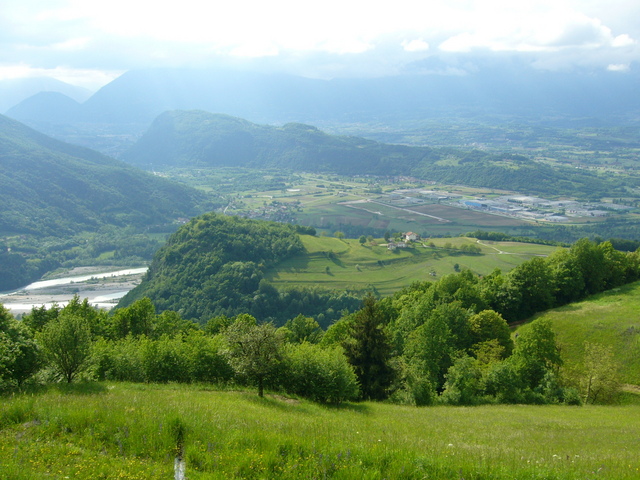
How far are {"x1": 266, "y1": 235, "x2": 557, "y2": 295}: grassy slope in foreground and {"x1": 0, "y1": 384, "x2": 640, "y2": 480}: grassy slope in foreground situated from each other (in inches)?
3823

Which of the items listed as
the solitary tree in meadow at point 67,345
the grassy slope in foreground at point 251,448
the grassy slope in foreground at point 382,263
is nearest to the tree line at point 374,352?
the solitary tree in meadow at point 67,345

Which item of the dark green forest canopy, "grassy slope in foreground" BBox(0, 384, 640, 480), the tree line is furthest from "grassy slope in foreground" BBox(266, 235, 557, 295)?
"grassy slope in foreground" BBox(0, 384, 640, 480)

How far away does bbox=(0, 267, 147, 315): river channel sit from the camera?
427ft

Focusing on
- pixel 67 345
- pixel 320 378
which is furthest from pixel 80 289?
pixel 320 378

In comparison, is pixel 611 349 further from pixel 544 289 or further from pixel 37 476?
pixel 37 476

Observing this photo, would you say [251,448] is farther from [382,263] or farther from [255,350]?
[382,263]

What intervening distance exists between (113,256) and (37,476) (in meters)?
204

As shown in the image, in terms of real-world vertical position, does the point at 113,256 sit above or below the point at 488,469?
below

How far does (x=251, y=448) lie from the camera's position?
41.0 ft

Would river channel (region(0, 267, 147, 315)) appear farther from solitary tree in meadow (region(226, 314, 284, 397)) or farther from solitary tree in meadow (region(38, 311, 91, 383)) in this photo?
solitary tree in meadow (region(226, 314, 284, 397))

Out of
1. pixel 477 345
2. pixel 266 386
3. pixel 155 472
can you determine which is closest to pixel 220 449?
pixel 155 472

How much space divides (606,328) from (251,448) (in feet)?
154

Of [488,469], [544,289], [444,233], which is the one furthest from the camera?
[444,233]

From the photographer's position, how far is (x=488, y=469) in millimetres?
12070
